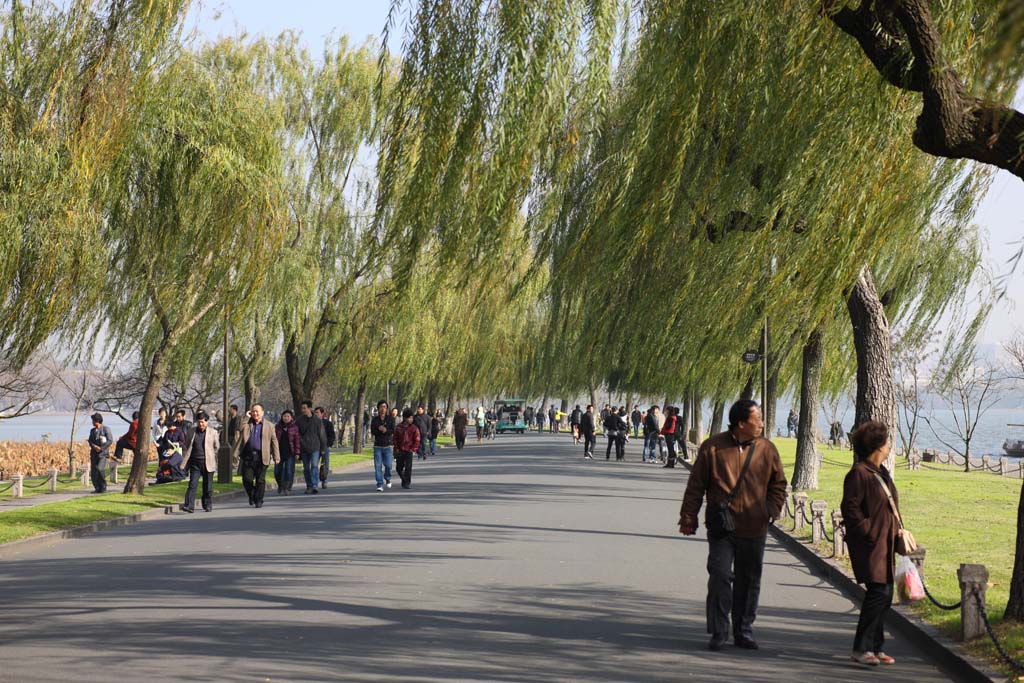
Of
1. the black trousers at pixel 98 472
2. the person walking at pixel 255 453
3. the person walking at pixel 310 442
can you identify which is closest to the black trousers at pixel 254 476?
the person walking at pixel 255 453

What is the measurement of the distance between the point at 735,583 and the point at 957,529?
11095mm

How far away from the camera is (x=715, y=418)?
48469 mm

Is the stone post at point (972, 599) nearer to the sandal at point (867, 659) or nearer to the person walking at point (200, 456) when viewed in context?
the sandal at point (867, 659)

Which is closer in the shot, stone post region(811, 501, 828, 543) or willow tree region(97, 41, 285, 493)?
stone post region(811, 501, 828, 543)

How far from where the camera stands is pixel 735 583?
29.5 ft

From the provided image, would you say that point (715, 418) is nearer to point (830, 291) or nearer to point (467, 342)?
point (467, 342)

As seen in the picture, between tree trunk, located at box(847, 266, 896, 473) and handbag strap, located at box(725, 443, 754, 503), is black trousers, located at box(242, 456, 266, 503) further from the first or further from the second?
handbag strap, located at box(725, 443, 754, 503)

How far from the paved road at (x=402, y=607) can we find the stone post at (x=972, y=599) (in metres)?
0.45

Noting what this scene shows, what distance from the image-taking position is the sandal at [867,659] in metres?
8.18

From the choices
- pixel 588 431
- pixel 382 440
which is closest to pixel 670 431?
pixel 588 431

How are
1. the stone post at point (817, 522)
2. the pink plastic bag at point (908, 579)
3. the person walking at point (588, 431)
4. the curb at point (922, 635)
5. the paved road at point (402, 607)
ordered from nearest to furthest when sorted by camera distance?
the curb at point (922, 635)
the paved road at point (402, 607)
the pink plastic bag at point (908, 579)
the stone post at point (817, 522)
the person walking at point (588, 431)

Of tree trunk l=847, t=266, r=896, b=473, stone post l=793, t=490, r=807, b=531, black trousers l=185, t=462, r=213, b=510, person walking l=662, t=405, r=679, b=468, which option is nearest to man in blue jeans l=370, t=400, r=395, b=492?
black trousers l=185, t=462, r=213, b=510

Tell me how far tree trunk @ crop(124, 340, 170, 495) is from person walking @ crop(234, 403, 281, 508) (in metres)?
2.61

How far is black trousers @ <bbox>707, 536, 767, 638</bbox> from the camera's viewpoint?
877 cm
